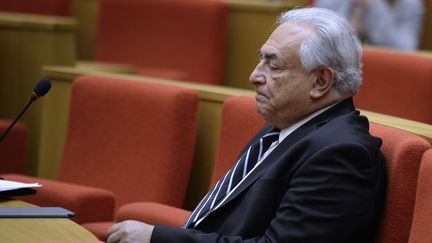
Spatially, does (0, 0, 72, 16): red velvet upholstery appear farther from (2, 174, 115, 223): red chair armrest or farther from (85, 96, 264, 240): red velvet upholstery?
(85, 96, 264, 240): red velvet upholstery

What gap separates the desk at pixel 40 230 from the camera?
5.18 feet

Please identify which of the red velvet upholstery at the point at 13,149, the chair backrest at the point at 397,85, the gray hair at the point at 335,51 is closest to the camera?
the gray hair at the point at 335,51

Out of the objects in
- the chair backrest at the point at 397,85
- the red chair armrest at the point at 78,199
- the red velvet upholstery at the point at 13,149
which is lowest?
the red velvet upholstery at the point at 13,149

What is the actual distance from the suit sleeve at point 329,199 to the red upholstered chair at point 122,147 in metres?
0.84

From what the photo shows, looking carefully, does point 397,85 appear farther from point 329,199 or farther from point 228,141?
point 329,199

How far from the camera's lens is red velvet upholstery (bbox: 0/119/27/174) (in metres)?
3.03

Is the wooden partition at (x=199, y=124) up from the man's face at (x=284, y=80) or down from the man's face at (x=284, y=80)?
down

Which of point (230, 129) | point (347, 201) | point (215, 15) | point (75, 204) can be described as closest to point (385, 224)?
point (347, 201)

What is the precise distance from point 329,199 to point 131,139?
106 cm

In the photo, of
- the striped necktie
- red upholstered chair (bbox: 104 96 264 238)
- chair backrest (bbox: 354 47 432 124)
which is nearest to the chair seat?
red upholstered chair (bbox: 104 96 264 238)

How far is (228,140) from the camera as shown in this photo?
230 cm

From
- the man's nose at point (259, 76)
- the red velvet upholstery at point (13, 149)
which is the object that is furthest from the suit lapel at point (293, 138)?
the red velvet upholstery at point (13, 149)

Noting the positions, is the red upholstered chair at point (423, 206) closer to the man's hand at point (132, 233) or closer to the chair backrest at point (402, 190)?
the chair backrest at point (402, 190)

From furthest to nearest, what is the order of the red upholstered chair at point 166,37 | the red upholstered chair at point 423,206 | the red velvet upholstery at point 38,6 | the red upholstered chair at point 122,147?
the red velvet upholstery at point 38,6, the red upholstered chair at point 166,37, the red upholstered chair at point 122,147, the red upholstered chair at point 423,206
